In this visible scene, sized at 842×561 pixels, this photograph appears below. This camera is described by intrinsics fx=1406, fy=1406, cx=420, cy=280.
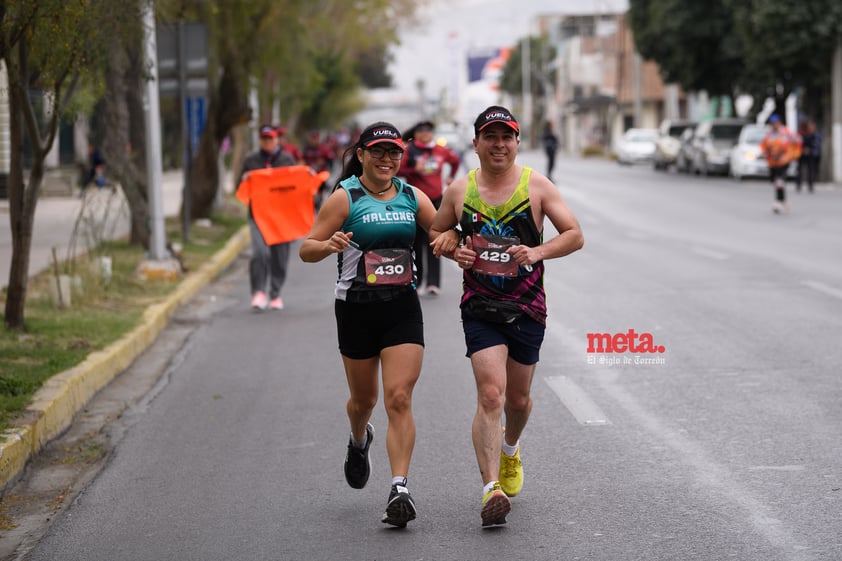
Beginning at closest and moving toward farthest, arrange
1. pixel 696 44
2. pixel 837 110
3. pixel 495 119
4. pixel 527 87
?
1. pixel 495 119
2. pixel 837 110
3. pixel 696 44
4. pixel 527 87

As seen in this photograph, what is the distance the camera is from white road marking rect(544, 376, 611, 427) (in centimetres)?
826

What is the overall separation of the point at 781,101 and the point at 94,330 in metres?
38.3

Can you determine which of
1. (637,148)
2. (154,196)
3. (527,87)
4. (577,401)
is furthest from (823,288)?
(527,87)

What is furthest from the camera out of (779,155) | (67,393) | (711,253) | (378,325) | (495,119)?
(779,155)

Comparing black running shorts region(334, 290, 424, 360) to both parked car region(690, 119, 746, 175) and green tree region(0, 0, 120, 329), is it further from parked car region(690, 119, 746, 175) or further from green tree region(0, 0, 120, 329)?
parked car region(690, 119, 746, 175)

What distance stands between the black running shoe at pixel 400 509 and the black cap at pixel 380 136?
152cm

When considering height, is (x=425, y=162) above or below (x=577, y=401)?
above

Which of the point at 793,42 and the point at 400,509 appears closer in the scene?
the point at 400,509

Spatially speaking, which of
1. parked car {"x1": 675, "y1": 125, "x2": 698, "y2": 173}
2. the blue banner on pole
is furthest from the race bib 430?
parked car {"x1": 675, "y1": 125, "x2": 698, "y2": 173}

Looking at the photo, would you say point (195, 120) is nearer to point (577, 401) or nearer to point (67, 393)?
point (67, 393)

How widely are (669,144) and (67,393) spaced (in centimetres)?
4484

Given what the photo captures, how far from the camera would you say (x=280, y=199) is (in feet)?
44.9

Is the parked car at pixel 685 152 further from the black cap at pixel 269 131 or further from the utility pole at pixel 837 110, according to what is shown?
the black cap at pixel 269 131

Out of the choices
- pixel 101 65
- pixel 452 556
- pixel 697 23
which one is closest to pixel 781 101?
pixel 697 23
